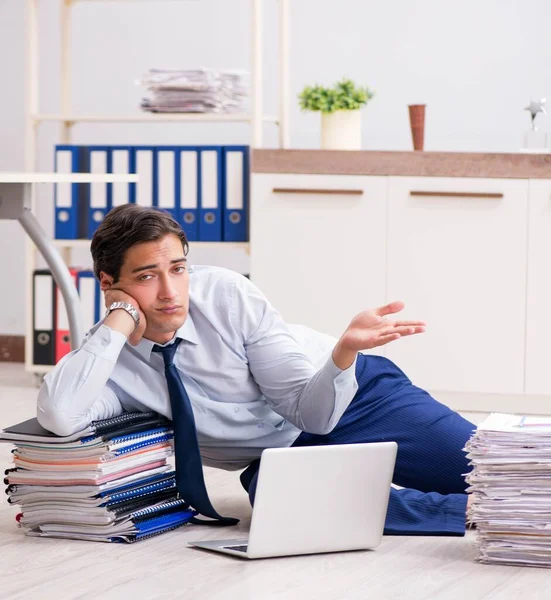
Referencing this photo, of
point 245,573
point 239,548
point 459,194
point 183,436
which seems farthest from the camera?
point 459,194

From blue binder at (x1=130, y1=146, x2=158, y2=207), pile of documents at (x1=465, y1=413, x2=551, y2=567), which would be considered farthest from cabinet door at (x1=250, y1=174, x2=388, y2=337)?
pile of documents at (x1=465, y1=413, x2=551, y2=567)

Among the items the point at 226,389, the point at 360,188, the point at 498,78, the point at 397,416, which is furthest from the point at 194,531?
the point at 498,78

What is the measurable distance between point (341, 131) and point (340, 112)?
65mm

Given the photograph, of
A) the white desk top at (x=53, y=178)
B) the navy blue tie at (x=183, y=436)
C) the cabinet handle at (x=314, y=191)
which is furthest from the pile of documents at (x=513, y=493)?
the cabinet handle at (x=314, y=191)

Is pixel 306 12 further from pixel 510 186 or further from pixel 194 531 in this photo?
pixel 194 531

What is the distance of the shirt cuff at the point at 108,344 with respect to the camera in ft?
6.68

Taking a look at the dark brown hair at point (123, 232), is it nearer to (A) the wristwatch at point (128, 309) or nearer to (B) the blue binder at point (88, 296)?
(A) the wristwatch at point (128, 309)

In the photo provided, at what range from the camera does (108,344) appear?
204cm

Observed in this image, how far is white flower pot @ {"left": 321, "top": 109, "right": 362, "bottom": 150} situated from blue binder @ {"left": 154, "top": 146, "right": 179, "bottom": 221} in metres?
0.55

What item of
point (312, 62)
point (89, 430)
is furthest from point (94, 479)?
point (312, 62)

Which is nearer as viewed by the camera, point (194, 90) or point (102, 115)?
point (194, 90)

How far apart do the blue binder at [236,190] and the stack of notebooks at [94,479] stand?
6.12ft

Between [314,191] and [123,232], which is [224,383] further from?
[314,191]

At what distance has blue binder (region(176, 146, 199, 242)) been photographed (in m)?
3.98
